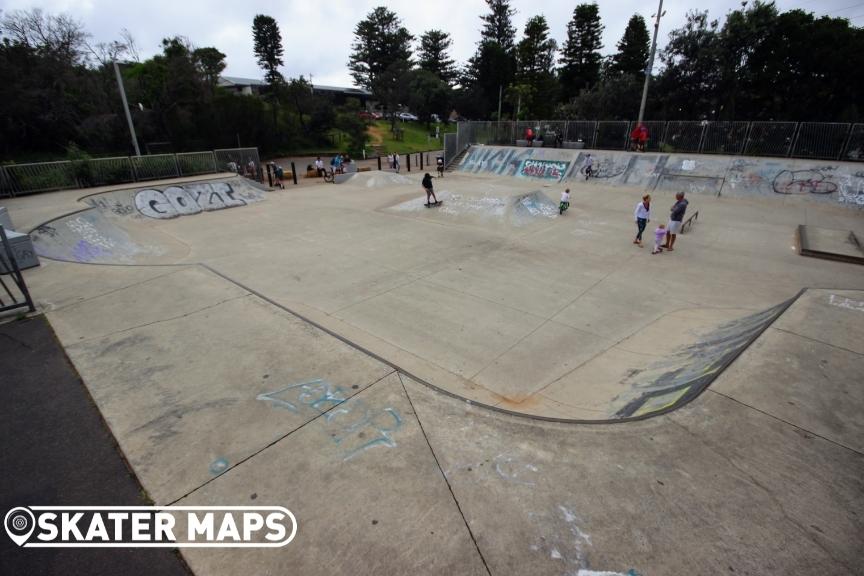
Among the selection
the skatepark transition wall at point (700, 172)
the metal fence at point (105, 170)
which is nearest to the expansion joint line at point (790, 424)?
the skatepark transition wall at point (700, 172)

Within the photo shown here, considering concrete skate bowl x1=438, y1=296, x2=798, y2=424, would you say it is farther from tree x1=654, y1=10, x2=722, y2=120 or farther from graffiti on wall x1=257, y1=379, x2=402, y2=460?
tree x1=654, y1=10, x2=722, y2=120

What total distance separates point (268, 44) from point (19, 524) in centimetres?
8123

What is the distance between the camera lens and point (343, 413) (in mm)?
4516

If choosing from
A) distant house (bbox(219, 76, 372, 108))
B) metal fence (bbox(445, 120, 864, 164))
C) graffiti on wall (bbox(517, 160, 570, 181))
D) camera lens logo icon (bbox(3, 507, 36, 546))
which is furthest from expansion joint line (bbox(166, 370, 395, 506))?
distant house (bbox(219, 76, 372, 108))

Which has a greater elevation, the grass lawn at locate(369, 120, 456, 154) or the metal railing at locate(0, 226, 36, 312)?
the grass lawn at locate(369, 120, 456, 154)

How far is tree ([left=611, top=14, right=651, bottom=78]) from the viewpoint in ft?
170

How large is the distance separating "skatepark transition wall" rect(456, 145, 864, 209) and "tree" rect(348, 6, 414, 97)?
62.5 m

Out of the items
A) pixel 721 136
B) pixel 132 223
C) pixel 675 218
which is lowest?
pixel 132 223

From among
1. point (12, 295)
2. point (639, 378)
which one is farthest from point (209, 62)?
point (639, 378)

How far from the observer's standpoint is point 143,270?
9.45m

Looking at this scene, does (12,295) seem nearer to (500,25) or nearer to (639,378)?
(639,378)

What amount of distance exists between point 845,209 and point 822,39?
22112 millimetres

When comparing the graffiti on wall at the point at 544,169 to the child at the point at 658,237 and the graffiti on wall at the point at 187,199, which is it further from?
the graffiti on wall at the point at 187,199

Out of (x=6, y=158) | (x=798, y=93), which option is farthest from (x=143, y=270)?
(x=798, y=93)
